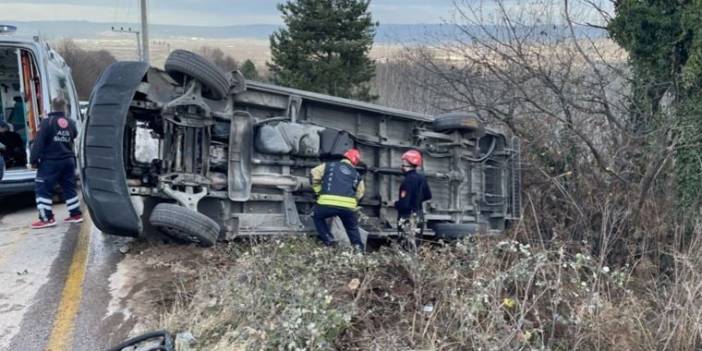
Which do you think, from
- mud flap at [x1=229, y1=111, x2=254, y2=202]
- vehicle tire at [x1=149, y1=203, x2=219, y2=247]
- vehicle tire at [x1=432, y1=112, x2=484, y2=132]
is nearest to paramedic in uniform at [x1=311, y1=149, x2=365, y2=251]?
mud flap at [x1=229, y1=111, x2=254, y2=202]

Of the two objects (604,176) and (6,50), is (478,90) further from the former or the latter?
(6,50)

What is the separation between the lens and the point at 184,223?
4.89 meters

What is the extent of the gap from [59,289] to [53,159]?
2.35 metres

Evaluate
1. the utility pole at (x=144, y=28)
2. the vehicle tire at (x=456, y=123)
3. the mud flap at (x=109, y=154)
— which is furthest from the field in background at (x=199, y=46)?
the mud flap at (x=109, y=154)

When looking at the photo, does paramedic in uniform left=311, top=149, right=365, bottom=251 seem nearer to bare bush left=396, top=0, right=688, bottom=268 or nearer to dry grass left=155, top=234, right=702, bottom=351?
dry grass left=155, top=234, right=702, bottom=351

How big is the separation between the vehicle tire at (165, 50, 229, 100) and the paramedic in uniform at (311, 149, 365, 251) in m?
1.22

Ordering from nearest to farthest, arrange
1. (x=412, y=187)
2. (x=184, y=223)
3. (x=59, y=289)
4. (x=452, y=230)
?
1. (x=59, y=289)
2. (x=184, y=223)
3. (x=412, y=187)
4. (x=452, y=230)

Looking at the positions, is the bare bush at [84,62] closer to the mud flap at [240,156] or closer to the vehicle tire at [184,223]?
the mud flap at [240,156]

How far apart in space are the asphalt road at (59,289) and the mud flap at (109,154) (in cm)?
53

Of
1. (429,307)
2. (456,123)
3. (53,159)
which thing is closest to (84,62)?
(53,159)

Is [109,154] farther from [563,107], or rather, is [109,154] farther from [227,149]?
[563,107]

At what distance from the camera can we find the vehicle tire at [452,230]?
7.10m

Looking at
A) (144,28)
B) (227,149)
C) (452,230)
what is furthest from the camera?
(144,28)

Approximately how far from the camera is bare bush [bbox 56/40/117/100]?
4153 centimetres
